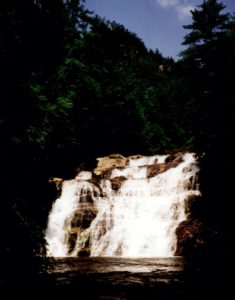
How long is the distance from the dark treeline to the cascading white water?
121cm

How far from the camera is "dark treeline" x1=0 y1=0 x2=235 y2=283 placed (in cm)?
685

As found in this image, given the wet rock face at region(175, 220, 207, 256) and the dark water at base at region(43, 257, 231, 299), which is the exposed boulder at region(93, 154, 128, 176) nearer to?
the wet rock face at region(175, 220, 207, 256)

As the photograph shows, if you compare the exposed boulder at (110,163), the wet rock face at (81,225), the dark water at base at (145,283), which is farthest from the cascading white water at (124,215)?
the exposed boulder at (110,163)

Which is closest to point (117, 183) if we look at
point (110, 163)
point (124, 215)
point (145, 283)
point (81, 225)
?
point (124, 215)

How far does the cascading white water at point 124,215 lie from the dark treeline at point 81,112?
47.7 inches

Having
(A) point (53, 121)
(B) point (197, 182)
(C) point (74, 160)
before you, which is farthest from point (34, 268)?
(C) point (74, 160)

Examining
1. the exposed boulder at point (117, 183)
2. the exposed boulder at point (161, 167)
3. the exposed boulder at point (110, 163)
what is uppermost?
the exposed boulder at point (110, 163)

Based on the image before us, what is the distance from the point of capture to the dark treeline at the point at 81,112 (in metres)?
6.85

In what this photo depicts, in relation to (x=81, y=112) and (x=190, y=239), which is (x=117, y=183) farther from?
(x=81, y=112)

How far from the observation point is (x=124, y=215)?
21047 mm

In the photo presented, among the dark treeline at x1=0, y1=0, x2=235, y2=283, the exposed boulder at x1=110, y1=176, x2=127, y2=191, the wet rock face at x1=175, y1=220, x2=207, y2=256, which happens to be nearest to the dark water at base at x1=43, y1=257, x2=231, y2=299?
the dark treeline at x1=0, y1=0, x2=235, y2=283

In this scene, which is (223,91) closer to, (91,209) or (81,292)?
(91,209)

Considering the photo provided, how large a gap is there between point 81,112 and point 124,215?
19.0m

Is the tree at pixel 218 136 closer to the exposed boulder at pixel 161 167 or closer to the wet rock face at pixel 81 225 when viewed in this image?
the exposed boulder at pixel 161 167
